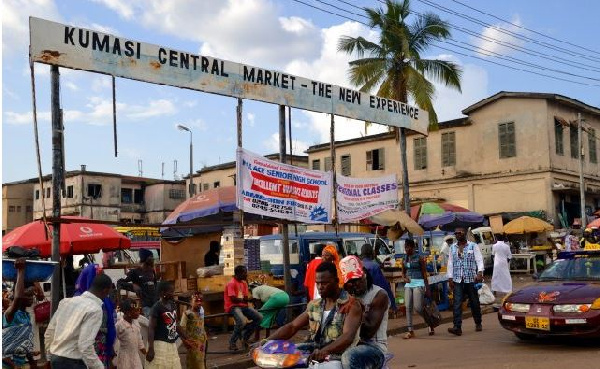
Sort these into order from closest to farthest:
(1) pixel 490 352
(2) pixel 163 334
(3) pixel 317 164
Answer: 1. (2) pixel 163 334
2. (1) pixel 490 352
3. (3) pixel 317 164

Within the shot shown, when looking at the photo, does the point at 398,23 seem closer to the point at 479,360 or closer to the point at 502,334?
the point at 502,334

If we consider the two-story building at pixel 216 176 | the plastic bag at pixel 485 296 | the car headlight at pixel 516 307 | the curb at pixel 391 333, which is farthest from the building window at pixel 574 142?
the car headlight at pixel 516 307

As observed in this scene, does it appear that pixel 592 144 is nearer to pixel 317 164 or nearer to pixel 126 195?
pixel 317 164

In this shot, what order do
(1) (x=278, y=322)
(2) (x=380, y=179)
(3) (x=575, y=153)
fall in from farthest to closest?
(3) (x=575, y=153)
(2) (x=380, y=179)
(1) (x=278, y=322)

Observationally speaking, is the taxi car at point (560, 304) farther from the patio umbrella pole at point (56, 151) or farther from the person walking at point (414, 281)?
the patio umbrella pole at point (56, 151)

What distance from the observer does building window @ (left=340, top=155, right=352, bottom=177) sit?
132 feet

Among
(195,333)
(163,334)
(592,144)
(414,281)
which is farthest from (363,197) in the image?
(592,144)

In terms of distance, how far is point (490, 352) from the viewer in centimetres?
999

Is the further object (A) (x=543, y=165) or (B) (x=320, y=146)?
(B) (x=320, y=146)

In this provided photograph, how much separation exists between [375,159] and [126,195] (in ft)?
91.3

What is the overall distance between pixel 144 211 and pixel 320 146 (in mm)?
23387

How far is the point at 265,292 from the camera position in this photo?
11430mm

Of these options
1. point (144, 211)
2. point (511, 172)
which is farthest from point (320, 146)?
point (144, 211)

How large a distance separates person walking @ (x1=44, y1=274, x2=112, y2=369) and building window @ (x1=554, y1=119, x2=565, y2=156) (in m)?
31.0
